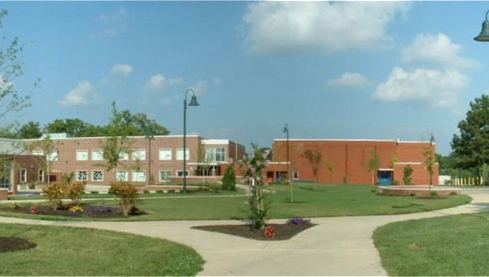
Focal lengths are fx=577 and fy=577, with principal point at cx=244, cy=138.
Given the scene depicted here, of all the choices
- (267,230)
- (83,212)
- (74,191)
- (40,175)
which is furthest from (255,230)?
(40,175)

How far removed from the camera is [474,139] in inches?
3041

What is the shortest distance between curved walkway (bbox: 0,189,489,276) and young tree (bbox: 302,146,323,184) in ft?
210

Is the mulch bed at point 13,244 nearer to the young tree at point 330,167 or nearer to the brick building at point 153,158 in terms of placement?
the brick building at point 153,158

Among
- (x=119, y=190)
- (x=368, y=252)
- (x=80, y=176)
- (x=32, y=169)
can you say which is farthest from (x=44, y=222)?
(x=80, y=176)

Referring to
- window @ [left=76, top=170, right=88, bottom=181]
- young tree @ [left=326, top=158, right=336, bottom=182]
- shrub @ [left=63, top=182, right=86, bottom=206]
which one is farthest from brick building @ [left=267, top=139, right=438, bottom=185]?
shrub @ [left=63, top=182, right=86, bottom=206]

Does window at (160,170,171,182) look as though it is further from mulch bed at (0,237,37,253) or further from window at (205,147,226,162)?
mulch bed at (0,237,37,253)

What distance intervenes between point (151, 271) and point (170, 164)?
71.3m

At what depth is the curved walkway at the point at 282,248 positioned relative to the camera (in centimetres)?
940

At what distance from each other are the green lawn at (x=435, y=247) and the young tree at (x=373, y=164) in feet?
194

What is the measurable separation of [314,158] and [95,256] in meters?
72.7

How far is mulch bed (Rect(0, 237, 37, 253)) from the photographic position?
11.2 m

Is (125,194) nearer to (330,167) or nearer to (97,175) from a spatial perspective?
(330,167)

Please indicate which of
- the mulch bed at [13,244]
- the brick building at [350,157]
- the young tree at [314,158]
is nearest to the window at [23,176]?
the brick building at [350,157]

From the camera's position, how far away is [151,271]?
9.42m
